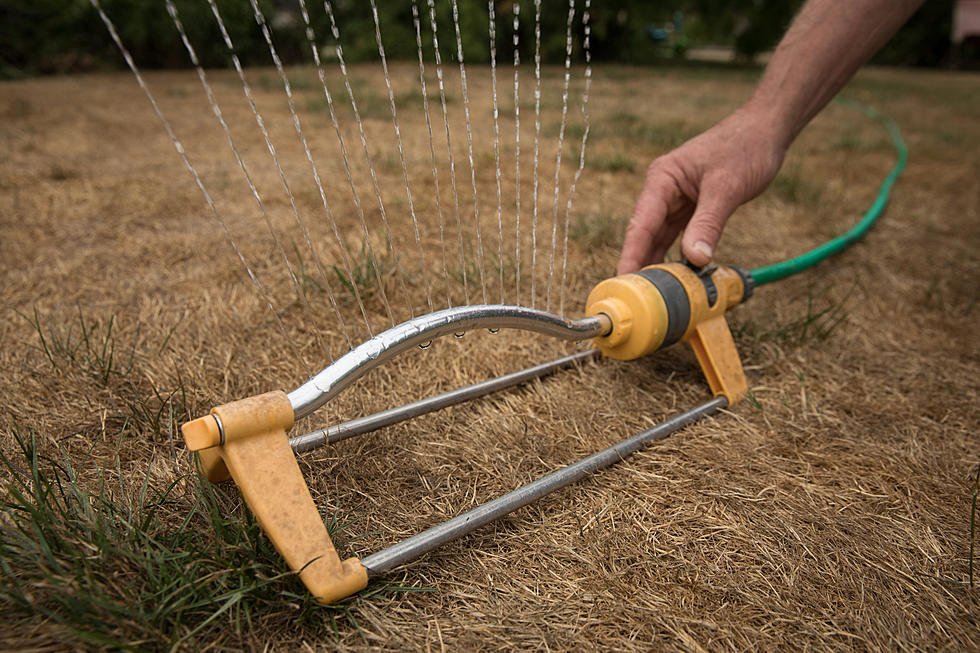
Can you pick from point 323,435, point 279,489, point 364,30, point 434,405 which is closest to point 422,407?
point 434,405

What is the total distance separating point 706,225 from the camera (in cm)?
161

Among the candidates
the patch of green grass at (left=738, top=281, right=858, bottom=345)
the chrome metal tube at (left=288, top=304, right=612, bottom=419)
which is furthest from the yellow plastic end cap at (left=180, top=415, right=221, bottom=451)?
the patch of green grass at (left=738, top=281, right=858, bottom=345)

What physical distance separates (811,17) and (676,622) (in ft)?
5.68

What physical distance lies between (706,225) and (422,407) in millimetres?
927

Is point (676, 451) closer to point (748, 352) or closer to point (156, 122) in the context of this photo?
point (748, 352)

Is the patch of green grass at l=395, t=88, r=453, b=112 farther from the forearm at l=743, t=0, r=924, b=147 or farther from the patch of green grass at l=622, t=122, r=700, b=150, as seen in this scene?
the forearm at l=743, t=0, r=924, b=147

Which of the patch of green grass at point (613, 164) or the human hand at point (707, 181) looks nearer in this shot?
the human hand at point (707, 181)

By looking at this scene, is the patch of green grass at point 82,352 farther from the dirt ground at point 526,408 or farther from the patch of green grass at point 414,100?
the patch of green grass at point 414,100

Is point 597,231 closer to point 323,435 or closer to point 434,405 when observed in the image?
point 434,405

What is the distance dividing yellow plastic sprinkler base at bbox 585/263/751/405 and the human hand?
10 cm

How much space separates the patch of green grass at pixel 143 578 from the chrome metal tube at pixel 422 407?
11.1 inches

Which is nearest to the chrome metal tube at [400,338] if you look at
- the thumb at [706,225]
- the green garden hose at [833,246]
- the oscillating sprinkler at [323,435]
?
the oscillating sprinkler at [323,435]

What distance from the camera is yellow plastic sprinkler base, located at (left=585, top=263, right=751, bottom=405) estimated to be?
1.48 metres

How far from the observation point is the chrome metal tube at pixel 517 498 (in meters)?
1.00
